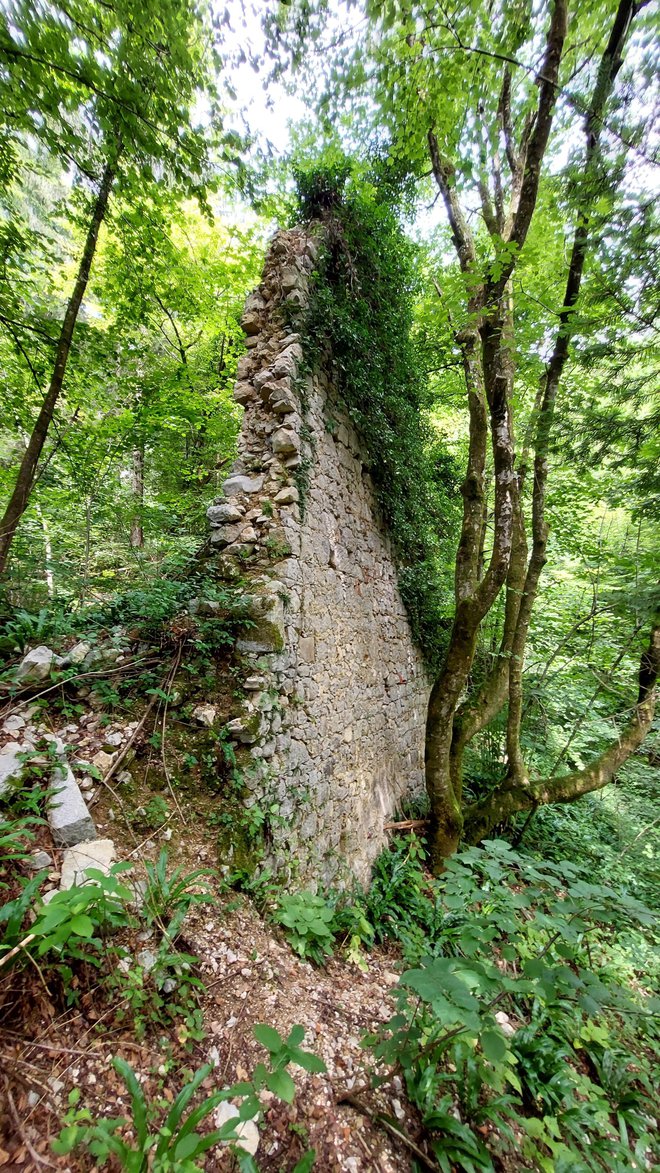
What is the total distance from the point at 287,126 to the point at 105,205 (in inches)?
93.1

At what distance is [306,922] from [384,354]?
5285 mm

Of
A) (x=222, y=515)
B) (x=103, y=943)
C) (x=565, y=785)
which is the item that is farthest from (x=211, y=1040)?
(x=565, y=785)

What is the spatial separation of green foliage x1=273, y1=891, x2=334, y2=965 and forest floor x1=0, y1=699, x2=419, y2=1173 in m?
0.07

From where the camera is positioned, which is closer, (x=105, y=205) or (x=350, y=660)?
(x=350, y=660)

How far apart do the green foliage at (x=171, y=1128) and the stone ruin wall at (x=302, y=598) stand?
1229 mm

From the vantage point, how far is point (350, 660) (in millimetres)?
4031

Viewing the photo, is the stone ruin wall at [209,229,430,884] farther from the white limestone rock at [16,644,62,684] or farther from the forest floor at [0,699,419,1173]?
the white limestone rock at [16,644,62,684]

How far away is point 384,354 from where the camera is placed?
5.06 meters

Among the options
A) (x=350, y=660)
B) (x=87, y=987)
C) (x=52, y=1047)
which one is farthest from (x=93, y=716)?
(x=350, y=660)

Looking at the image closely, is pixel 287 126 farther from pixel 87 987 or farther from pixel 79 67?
pixel 87 987

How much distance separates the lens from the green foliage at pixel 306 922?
2.06 metres

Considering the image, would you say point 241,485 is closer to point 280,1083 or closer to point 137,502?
point 280,1083

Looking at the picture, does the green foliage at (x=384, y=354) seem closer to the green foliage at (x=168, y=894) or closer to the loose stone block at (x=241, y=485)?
the loose stone block at (x=241, y=485)

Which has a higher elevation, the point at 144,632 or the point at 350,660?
the point at 144,632
